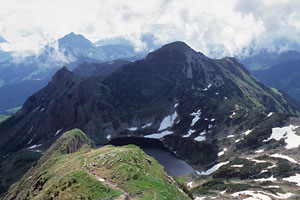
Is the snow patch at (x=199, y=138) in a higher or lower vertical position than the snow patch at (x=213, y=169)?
higher

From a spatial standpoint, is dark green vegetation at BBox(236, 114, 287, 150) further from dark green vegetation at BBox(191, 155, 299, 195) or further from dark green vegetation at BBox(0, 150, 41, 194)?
dark green vegetation at BBox(0, 150, 41, 194)

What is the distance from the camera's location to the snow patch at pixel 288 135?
143 metres

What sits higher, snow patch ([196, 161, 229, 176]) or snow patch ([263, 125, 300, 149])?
snow patch ([263, 125, 300, 149])

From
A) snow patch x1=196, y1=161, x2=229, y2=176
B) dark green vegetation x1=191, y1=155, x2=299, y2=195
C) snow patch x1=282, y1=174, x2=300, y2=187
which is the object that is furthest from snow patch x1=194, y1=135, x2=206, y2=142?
snow patch x1=282, y1=174, x2=300, y2=187

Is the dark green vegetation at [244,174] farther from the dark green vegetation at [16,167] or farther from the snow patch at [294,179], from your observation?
the dark green vegetation at [16,167]

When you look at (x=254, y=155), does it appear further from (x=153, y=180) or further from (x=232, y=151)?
(x=153, y=180)

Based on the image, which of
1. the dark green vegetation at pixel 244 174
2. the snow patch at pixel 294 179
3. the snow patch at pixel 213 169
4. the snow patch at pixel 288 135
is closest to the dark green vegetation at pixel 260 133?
the snow patch at pixel 288 135

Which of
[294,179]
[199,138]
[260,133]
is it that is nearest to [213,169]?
[260,133]

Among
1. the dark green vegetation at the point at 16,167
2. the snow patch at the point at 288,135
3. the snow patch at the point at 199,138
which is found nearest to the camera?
the snow patch at the point at 288,135

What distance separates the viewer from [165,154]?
19400cm

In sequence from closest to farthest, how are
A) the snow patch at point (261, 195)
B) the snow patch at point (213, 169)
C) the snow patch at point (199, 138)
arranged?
the snow patch at point (261, 195) → the snow patch at point (213, 169) → the snow patch at point (199, 138)

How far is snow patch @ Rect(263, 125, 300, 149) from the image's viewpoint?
→ 468 feet

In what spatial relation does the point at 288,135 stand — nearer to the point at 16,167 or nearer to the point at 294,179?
the point at 294,179

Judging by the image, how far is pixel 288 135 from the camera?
153 metres
